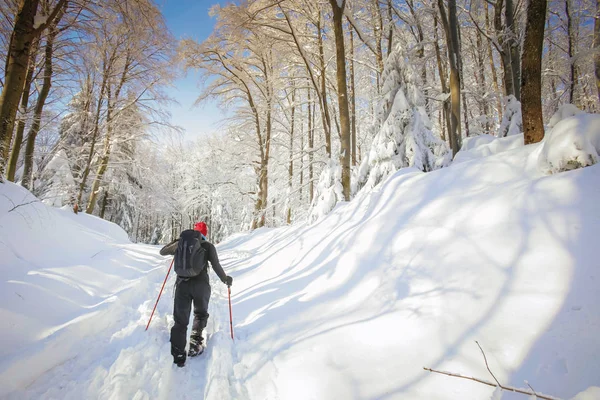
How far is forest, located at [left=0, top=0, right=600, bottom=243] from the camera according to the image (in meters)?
6.70

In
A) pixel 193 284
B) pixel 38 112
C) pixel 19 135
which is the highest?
pixel 38 112

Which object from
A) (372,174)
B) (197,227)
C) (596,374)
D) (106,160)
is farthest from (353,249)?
(106,160)

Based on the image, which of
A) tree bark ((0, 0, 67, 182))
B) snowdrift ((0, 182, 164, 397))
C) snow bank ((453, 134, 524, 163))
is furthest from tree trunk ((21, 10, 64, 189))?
snow bank ((453, 134, 524, 163))

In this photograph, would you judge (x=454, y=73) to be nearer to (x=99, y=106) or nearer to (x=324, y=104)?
(x=324, y=104)

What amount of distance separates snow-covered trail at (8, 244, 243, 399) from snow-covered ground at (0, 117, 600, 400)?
0.06 ft

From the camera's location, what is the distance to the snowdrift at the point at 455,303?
70.6 inches

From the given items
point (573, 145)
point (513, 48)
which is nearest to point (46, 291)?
point (573, 145)

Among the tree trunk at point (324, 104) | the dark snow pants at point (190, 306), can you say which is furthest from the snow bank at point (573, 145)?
the tree trunk at point (324, 104)

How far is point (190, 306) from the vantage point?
341cm

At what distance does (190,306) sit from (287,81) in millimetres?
11065

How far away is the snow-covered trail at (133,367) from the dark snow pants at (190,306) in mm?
330

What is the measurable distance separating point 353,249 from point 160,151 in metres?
13.3

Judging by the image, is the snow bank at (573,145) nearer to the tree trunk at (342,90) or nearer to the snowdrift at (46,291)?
the tree trunk at (342,90)

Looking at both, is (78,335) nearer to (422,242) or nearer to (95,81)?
(422,242)
